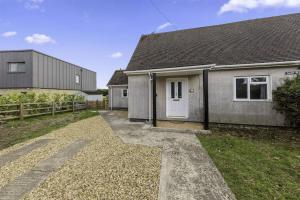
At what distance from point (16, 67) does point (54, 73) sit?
4137 millimetres

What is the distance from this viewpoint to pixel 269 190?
9.75 feet

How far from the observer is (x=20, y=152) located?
15.9 ft

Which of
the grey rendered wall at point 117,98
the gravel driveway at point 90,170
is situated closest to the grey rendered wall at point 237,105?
the gravel driveway at point 90,170

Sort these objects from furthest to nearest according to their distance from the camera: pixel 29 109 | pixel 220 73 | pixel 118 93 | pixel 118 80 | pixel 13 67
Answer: pixel 13 67 → pixel 118 80 → pixel 118 93 → pixel 29 109 → pixel 220 73

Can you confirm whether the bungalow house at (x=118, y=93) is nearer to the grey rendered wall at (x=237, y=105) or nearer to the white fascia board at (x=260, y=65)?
the grey rendered wall at (x=237, y=105)

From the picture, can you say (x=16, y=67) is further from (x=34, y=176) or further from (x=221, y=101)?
(x=221, y=101)

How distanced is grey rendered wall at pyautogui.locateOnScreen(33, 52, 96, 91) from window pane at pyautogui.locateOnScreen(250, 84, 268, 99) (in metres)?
22.0

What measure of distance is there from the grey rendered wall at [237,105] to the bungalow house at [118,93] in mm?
10441

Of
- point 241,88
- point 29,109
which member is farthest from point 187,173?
point 29,109

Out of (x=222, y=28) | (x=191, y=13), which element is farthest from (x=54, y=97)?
(x=222, y=28)

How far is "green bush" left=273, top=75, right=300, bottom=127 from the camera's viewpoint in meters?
6.34

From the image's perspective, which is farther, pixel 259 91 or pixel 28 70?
pixel 28 70

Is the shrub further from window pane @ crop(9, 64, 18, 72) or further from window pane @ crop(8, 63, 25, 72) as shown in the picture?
window pane @ crop(9, 64, 18, 72)

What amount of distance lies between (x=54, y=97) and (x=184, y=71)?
11.3 metres
